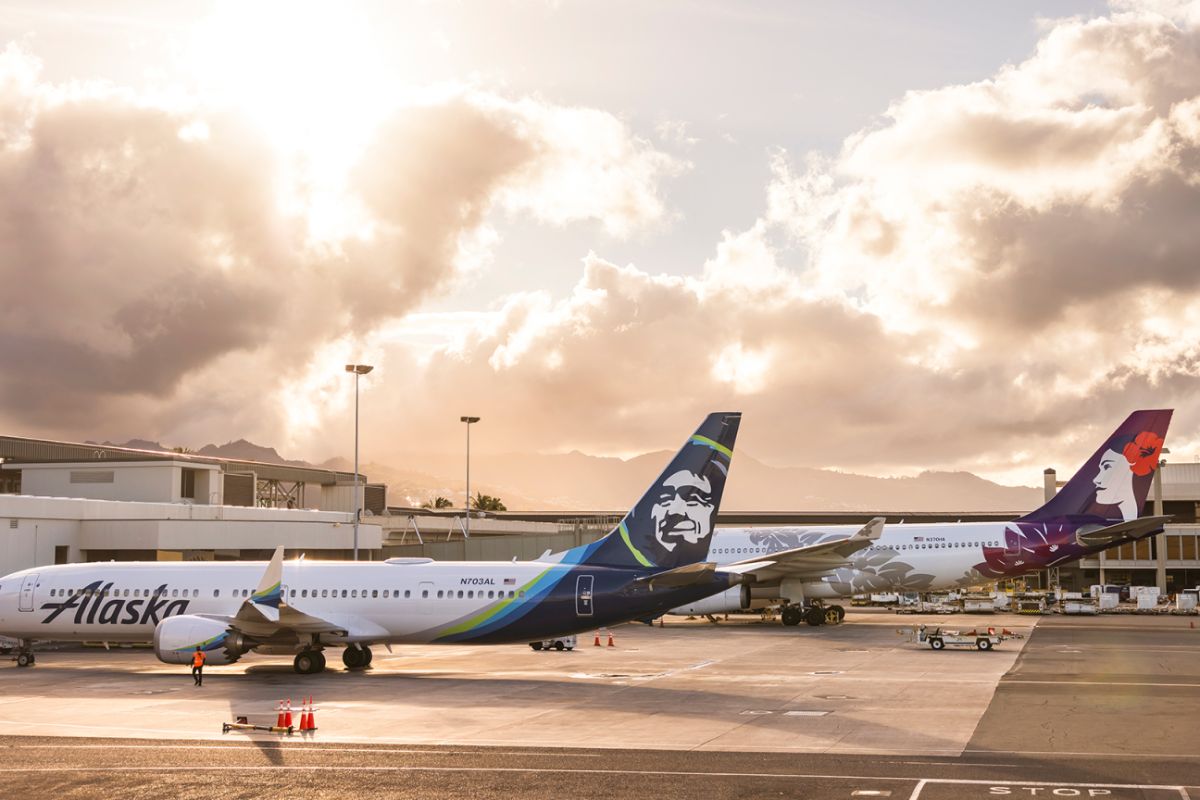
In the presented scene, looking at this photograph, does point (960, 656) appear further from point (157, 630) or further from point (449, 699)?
point (157, 630)

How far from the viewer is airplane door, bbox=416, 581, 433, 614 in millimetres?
36469

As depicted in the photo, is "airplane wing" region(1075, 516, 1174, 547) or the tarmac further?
"airplane wing" region(1075, 516, 1174, 547)

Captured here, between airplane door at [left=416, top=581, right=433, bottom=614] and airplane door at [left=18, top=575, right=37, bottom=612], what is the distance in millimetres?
14218

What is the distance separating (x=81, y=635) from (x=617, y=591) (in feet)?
63.3

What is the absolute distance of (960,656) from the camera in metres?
42.8

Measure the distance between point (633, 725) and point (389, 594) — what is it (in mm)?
13562

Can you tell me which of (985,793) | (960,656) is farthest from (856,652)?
(985,793)

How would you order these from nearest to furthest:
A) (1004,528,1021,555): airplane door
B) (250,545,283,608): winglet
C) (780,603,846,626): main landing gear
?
(250,545,283,608): winglet, (1004,528,1021,555): airplane door, (780,603,846,626): main landing gear

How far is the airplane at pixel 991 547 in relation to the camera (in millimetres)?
58625

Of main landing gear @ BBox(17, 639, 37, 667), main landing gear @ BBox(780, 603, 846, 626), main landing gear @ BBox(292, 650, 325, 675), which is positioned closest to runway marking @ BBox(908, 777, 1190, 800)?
main landing gear @ BBox(292, 650, 325, 675)

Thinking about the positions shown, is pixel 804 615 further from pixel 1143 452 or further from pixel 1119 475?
pixel 1143 452

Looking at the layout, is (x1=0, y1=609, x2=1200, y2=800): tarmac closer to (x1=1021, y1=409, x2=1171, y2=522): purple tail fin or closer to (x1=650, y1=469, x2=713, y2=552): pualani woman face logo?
(x1=650, y1=469, x2=713, y2=552): pualani woman face logo

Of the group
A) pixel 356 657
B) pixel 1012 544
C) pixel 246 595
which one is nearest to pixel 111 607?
pixel 246 595

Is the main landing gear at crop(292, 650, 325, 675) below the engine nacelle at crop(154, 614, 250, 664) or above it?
below
